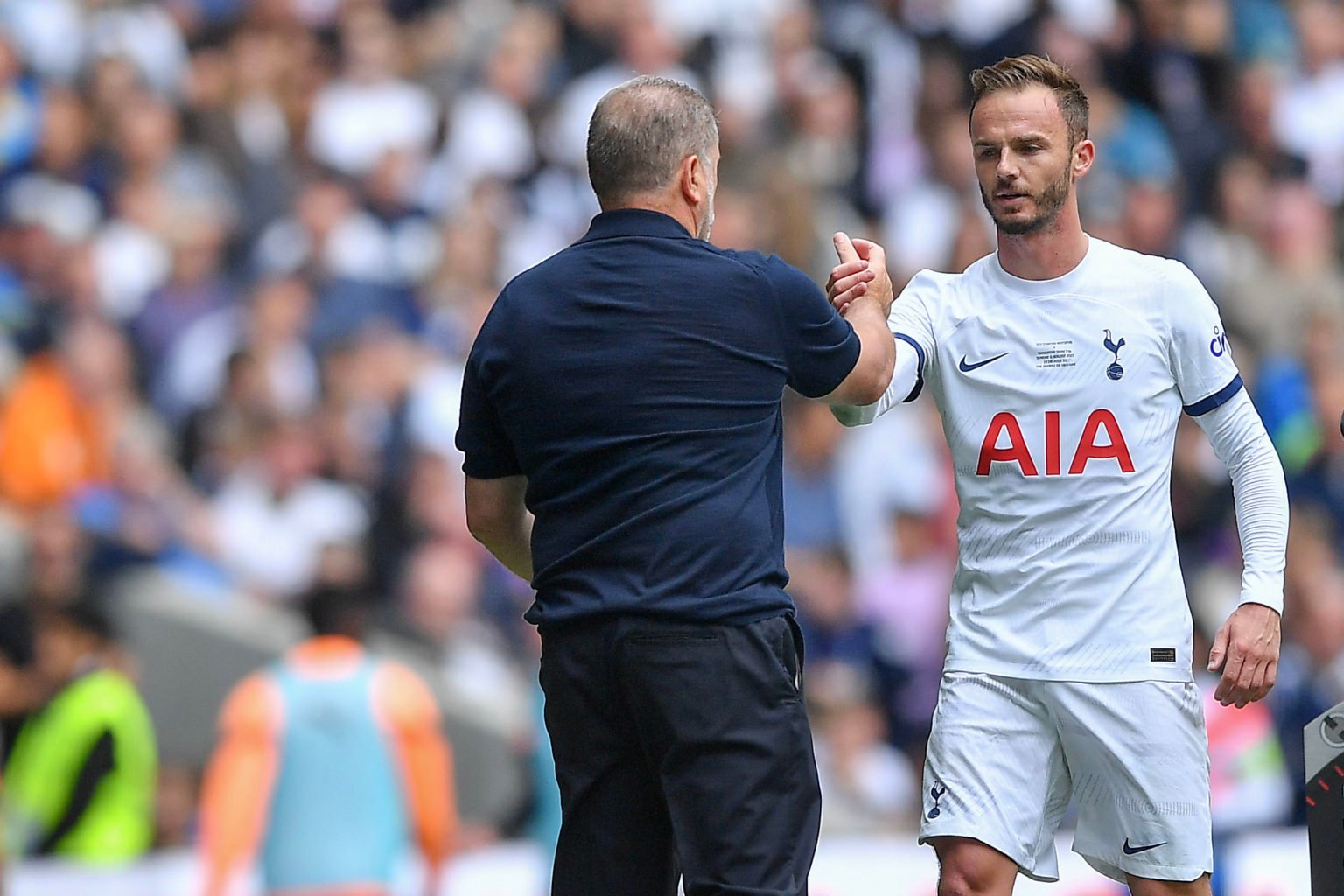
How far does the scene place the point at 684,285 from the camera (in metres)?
4.80

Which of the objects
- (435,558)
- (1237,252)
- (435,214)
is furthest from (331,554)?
(1237,252)

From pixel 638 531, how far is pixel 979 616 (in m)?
1.04

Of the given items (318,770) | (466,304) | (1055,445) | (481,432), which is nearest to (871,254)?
(1055,445)

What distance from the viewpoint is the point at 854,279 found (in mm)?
5195

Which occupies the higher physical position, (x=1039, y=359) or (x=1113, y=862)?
(x=1039, y=359)

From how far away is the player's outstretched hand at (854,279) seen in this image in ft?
17.0

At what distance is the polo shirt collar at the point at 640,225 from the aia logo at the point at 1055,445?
95cm

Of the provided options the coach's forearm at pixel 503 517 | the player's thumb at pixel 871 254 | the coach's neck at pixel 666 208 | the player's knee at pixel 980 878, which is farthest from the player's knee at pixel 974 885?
the coach's neck at pixel 666 208

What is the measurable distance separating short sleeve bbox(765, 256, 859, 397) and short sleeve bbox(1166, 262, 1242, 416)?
2.90 ft

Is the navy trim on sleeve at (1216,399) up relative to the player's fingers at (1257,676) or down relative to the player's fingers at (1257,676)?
up

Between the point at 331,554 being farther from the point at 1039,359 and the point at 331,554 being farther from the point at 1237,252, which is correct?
the point at 1237,252

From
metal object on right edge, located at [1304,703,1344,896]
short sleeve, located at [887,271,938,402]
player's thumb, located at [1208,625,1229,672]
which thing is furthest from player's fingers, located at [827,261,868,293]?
metal object on right edge, located at [1304,703,1344,896]

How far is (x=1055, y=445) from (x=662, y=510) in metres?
1.07

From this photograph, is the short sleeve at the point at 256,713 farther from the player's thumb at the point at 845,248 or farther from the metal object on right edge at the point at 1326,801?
the metal object on right edge at the point at 1326,801
